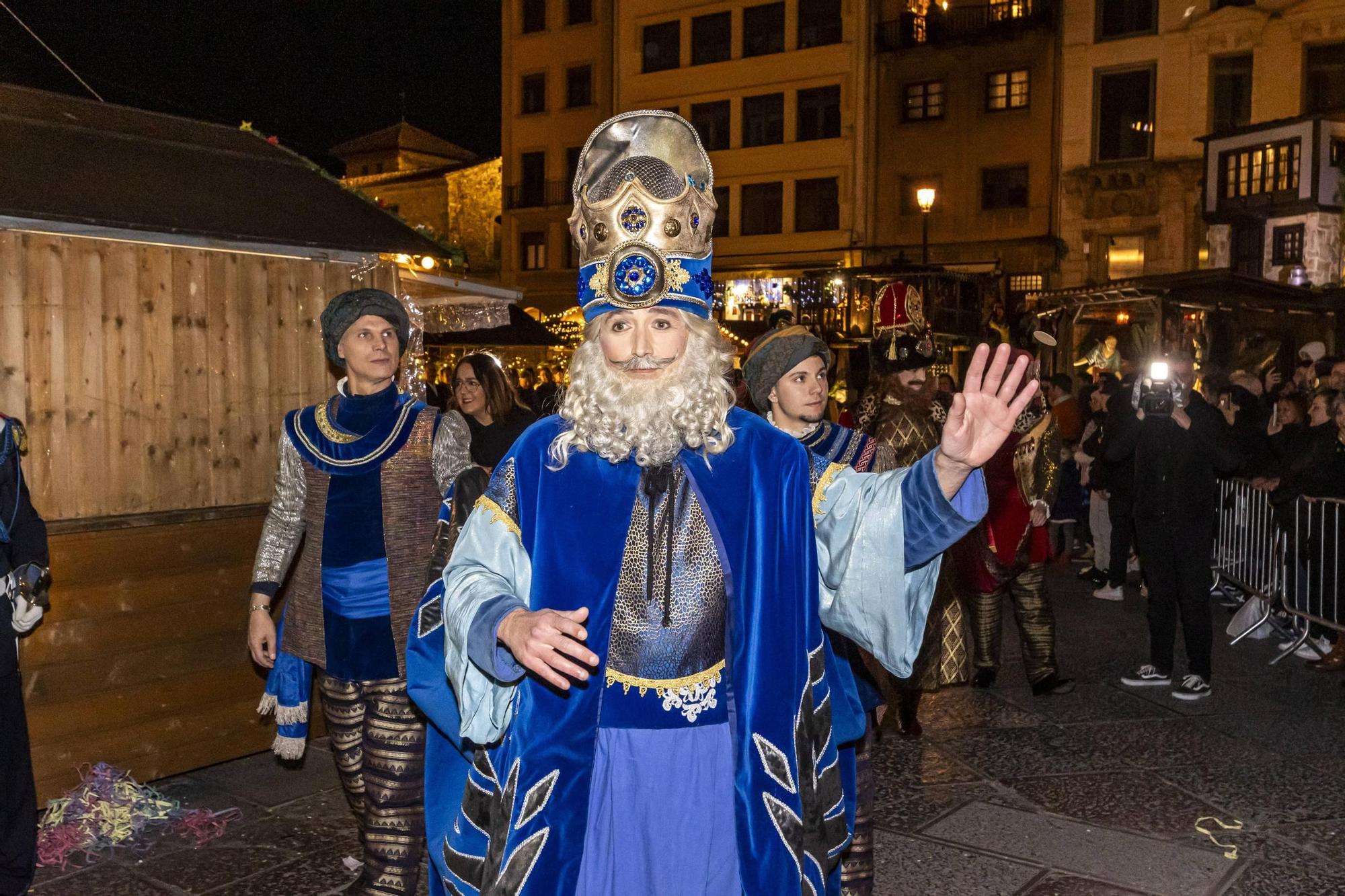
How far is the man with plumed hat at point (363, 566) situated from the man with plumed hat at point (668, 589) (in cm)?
162

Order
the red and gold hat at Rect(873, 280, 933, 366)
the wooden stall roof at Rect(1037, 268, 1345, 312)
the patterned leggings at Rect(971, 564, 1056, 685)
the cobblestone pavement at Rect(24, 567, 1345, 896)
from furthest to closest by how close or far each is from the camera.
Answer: the red and gold hat at Rect(873, 280, 933, 366)
the wooden stall roof at Rect(1037, 268, 1345, 312)
the patterned leggings at Rect(971, 564, 1056, 685)
the cobblestone pavement at Rect(24, 567, 1345, 896)

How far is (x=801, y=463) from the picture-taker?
265 centimetres

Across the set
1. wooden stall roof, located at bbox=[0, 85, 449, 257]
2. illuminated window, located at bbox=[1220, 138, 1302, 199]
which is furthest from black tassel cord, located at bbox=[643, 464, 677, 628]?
illuminated window, located at bbox=[1220, 138, 1302, 199]

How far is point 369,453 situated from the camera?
445cm

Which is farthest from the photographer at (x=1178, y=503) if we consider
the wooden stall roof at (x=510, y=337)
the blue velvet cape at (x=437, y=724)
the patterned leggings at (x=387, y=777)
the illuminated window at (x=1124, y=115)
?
the illuminated window at (x=1124, y=115)

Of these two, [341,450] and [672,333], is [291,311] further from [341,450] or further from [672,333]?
[672,333]

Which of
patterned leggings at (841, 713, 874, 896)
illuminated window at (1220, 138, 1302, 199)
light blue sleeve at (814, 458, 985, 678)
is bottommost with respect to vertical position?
patterned leggings at (841, 713, 874, 896)

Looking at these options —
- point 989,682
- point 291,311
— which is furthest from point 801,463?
point 989,682

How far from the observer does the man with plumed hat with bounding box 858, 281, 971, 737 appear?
20.8 ft

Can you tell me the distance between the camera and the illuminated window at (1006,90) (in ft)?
97.5

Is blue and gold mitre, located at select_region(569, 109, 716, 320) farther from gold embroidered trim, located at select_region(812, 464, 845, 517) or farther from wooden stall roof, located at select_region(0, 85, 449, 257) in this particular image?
wooden stall roof, located at select_region(0, 85, 449, 257)

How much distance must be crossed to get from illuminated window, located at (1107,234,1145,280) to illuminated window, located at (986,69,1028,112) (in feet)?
14.1

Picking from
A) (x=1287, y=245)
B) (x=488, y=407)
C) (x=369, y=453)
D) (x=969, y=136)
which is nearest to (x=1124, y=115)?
(x=969, y=136)

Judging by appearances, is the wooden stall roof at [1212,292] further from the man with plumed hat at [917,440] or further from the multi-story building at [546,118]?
the multi-story building at [546,118]
